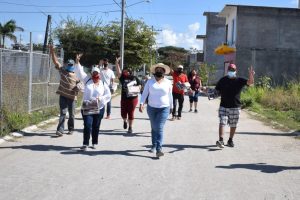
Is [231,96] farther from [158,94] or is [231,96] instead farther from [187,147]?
[158,94]

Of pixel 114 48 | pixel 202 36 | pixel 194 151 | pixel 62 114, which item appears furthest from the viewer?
pixel 202 36

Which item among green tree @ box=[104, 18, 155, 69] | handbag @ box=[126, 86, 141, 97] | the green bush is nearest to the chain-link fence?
the green bush

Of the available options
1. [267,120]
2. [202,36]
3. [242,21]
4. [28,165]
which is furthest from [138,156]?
[202,36]

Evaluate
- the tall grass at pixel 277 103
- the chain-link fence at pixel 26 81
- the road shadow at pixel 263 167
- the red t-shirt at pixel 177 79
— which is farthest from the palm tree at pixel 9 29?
the road shadow at pixel 263 167

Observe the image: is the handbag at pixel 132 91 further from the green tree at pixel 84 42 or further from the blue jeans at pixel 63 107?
the green tree at pixel 84 42

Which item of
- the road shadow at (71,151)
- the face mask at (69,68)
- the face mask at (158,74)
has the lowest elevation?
the road shadow at (71,151)

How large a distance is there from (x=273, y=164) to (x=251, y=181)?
1564 millimetres

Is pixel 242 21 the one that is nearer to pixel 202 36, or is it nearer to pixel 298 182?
pixel 298 182

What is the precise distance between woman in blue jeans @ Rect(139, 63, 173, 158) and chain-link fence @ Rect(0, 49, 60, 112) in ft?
13.7

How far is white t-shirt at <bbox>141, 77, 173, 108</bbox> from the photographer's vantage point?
9.30 meters

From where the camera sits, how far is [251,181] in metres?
7.27

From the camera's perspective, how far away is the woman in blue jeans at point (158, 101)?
925 cm

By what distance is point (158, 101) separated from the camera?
9289mm

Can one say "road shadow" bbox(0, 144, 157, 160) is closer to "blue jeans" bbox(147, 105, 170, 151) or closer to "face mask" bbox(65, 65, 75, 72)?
"blue jeans" bbox(147, 105, 170, 151)
